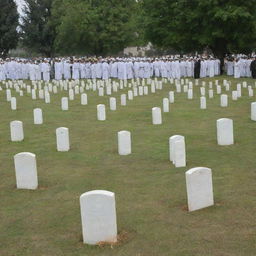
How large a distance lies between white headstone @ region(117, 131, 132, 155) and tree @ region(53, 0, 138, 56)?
45.4m

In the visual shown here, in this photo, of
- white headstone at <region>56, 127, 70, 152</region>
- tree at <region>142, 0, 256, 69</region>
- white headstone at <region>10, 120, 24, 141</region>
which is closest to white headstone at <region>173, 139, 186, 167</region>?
white headstone at <region>56, 127, 70, 152</region>

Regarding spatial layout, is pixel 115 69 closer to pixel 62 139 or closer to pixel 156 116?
pixel 156 116

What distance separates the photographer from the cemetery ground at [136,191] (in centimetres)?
652

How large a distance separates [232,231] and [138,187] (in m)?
2.58

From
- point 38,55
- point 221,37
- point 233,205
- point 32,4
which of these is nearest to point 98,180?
point 233,205

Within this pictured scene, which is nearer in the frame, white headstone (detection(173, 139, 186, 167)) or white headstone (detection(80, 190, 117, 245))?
white headstone (detection(80, 190, 117, 245))

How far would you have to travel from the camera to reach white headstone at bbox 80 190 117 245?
632 centimetres

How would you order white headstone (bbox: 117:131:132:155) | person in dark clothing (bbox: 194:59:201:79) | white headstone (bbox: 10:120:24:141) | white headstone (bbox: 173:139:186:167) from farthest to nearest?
person in dark clothing (bbox: 194:59:201:79) < white headstone (bbox: 10:120:24:141) < white headstone (bbox: 117:131:132:155) < white headstone (bbox: 173:139:186:167)

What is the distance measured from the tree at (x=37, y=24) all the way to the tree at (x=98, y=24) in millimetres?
4768

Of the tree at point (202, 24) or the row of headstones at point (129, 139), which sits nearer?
the row of headstones at point (129, 139)

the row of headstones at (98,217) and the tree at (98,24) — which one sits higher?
the tree at (98,24)

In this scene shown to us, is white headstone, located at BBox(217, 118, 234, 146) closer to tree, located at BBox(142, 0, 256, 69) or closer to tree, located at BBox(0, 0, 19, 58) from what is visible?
Answer: tree, located at BBox(142, 0, 256, 69)

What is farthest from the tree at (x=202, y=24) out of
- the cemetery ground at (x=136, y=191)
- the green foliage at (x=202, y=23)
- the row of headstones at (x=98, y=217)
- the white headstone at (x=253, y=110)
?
the row of headstones at (x=98, y=217)

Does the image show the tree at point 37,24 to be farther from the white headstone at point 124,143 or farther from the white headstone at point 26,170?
the white headstone at point 26,170
